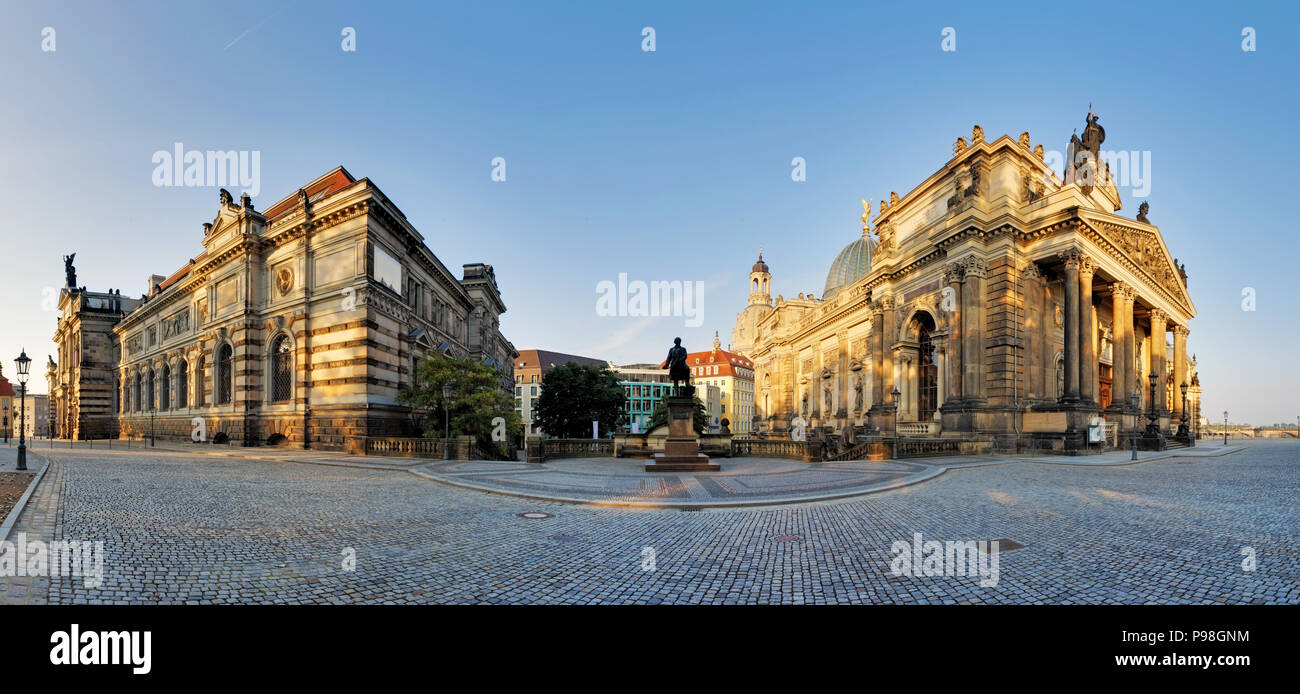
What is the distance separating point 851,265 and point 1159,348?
34.2 m

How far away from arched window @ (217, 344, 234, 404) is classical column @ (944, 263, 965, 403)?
47.3m

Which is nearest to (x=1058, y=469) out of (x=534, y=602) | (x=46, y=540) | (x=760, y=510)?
(x=760, y=510)

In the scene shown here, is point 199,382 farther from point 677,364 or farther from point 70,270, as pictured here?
point 70,270

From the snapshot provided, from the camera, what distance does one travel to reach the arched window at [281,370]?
3052cm

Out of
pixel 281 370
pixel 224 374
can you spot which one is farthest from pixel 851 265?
pixel 224 374

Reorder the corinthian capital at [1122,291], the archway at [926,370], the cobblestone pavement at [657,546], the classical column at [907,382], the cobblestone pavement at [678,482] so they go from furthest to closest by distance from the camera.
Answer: the classical column at [907,382], the archway at [926,370], the corinthian capital at [1122,291], the cobblestone pavement at [678,482], the cobblestone pavement at [657,546]

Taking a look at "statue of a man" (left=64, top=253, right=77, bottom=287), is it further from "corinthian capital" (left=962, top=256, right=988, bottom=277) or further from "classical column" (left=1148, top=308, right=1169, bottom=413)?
"classical column" (left=1148, top=308, right=1169, bottom=413)

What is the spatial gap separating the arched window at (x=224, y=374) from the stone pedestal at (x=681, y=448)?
31.4 m

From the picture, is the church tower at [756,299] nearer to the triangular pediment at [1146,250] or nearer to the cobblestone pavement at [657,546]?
the triangular pediment at [1146,250]

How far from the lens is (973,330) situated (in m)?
32.2

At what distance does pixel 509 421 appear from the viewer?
29.9m

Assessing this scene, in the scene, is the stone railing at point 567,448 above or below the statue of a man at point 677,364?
below

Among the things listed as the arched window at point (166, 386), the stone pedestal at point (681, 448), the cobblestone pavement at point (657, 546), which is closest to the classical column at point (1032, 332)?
the cobblestone pavement at point (657, 546)
